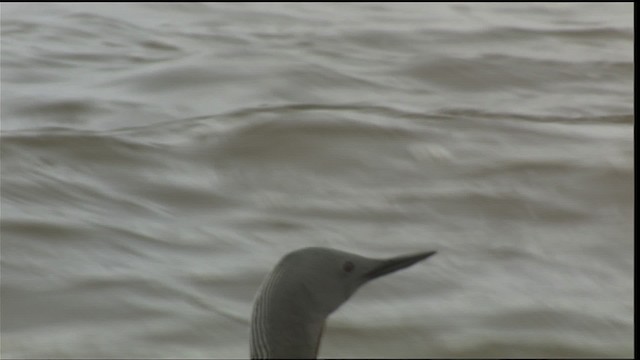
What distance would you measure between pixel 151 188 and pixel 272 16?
159 centimetres

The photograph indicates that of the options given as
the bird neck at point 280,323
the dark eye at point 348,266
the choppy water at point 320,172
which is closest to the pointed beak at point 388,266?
the dark eye at point 348,266

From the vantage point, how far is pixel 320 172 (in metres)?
4.11

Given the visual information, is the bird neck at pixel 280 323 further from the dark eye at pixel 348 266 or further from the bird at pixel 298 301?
the dark eye at pixel 348 266

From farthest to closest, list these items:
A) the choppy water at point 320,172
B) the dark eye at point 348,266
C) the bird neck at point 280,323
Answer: the choppy water at point 320,172 → the dark eye at point 348,266 → the bird neck at point 280,323

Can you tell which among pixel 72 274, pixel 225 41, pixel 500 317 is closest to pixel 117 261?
pixel 72 274

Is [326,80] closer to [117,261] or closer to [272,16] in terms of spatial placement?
[272,16]

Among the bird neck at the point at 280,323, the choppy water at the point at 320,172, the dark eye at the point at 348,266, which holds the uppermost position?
the dark eye at the point at 348,266

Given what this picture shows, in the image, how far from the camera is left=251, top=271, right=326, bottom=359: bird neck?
1831 millimetres

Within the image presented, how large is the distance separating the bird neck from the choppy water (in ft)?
3.71

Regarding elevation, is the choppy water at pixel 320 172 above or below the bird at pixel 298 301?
below

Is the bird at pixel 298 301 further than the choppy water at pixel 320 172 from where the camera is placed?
No

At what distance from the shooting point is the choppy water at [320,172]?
10.4 feet

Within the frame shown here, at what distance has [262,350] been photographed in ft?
5.99

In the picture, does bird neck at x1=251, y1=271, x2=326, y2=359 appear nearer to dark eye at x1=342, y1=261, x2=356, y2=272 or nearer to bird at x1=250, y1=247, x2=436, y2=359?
bird at x1=250, y1=247, x2=436, y2=359
